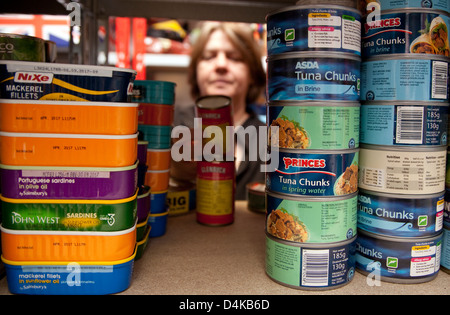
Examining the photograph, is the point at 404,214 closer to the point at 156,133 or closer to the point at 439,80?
the point at 439,80

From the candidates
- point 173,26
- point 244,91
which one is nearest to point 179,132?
point 244,91

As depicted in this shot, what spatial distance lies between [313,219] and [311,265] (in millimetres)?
96

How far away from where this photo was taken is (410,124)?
2.73ft

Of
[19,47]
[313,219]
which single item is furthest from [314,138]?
Result: [19,47]

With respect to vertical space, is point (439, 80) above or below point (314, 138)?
above

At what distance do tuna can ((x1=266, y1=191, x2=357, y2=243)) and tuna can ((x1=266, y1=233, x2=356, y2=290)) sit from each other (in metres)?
0.01

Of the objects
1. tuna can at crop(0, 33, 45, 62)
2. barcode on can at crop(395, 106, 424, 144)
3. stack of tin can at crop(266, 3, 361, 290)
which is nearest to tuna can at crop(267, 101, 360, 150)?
stack of tin can at crop(266, 3, 361, 290)

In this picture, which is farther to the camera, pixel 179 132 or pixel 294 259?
pixel 179 132

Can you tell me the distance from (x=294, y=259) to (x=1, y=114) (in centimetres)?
64

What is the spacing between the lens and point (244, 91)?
2762 mm

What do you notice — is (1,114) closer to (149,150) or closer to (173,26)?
(149,150)

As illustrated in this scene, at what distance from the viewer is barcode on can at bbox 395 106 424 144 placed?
832 mm

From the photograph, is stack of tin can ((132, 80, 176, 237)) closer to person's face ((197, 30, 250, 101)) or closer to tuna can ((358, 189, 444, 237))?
tuna can ((358, 189, 444, 237))

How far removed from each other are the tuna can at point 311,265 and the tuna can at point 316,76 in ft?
1.00
